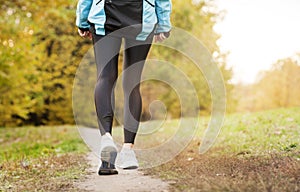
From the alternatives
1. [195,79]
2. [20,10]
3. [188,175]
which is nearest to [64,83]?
[195,79]

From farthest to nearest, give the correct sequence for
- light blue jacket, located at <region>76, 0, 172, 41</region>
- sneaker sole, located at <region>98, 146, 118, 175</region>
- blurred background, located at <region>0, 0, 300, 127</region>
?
blurred background, located at <region>0, 0, 300, 127</region>
light blue jacket, located at <region>76, 0, 172, 41</region>
sneaker sole, located at <region>98, 146, 118, 175</region>

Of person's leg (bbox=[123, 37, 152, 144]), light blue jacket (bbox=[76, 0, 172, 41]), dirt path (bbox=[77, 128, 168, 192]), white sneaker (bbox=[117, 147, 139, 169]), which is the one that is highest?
light blue jacket (bbox=[76, 0, 172, 41])

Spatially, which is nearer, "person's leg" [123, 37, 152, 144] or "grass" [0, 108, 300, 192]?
"grass" [0, 108, 300, 192]

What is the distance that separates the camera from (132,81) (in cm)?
339

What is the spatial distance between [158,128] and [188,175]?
6.35 m

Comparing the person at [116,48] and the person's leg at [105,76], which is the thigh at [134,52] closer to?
the person at [116,48]

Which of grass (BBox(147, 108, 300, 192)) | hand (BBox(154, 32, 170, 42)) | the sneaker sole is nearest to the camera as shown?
grass (BBox(147, 108, 300, 192))

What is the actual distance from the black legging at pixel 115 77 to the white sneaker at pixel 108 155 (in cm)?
8

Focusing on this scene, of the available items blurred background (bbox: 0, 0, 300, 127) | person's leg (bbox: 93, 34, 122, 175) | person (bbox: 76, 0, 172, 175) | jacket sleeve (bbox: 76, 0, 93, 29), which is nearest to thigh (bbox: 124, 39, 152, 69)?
person (bbox: 76, 0, 172, 175)

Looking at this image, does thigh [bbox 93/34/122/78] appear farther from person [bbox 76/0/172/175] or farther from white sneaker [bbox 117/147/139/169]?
white sneaker [bbox 117/147/139/169]

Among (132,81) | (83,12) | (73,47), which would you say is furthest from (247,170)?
(73,47)

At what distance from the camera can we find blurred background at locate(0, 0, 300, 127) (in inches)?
423

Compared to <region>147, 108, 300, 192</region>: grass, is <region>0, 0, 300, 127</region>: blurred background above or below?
above

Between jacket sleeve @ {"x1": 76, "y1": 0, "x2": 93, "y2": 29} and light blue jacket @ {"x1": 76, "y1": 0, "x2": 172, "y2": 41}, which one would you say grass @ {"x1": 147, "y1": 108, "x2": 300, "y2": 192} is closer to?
light blue jacket @ {"x1": 76, "y1": 0, "x2": 172, "y2": 41}
